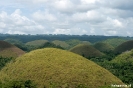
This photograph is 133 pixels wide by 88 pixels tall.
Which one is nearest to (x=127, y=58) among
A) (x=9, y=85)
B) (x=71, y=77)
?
(x=71, y=77)

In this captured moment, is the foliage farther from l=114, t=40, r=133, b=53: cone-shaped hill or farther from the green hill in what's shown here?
l=114, t=40, r=133, b=53: cone-shaped hill

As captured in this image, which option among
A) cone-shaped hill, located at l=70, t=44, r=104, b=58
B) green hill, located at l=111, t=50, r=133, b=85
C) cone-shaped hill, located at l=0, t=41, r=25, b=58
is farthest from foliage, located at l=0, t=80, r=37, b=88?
cone-shaped hill, located at l=70, t=44, r=104, b=58

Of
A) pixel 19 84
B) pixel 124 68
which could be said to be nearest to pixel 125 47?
pixel 124 68

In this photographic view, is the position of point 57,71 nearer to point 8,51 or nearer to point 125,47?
point 8,51

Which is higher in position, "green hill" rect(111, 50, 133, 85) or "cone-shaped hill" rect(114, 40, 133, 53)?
"cone-shaped hill" rect(114, 40, 133, 53)

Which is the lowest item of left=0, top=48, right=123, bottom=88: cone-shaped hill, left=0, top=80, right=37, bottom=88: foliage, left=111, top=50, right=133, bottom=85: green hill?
left=111, top=50, right=133, bottom=85: green hill

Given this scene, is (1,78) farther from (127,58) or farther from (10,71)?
(127,58)

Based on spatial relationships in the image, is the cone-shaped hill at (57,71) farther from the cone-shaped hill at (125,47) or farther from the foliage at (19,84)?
the cone-shaped hill at (125,47)

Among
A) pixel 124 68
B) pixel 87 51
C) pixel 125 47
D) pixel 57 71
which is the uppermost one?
pixel 125 47
